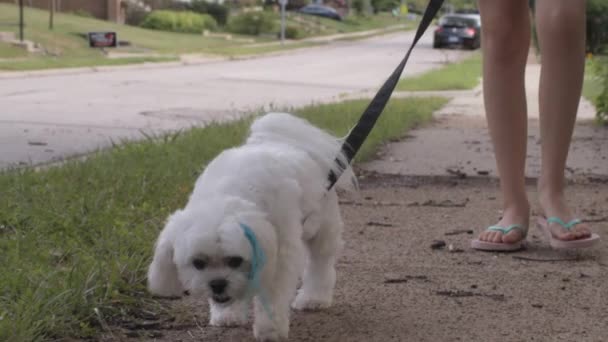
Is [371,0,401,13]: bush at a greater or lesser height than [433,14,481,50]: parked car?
greater

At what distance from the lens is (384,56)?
3666 cm

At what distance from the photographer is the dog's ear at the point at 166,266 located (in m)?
2.90

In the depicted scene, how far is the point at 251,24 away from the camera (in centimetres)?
5528

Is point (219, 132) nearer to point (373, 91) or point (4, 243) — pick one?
point (4, 243)

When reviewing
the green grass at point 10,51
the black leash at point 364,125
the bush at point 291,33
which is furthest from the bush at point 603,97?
the bush at point 291,33

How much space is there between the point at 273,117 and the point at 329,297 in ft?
2.13

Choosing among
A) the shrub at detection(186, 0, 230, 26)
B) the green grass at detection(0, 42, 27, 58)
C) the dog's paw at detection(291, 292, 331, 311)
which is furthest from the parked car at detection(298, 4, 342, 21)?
the dog's paw at detection(291, 292, 331, 311)

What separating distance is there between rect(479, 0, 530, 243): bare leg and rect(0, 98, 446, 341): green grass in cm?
149

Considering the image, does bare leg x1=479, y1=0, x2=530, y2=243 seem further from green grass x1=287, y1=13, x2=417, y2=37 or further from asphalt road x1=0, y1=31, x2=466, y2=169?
green grass x1=287, y1=13, x2=417, y2=37

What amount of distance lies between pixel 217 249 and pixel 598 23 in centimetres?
1130

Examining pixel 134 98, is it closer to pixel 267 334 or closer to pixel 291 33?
pixel 267 334

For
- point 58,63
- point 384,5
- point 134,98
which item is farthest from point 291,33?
point 384,5

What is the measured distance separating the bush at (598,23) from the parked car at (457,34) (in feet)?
112

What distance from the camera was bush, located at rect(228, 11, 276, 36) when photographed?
55.0m
